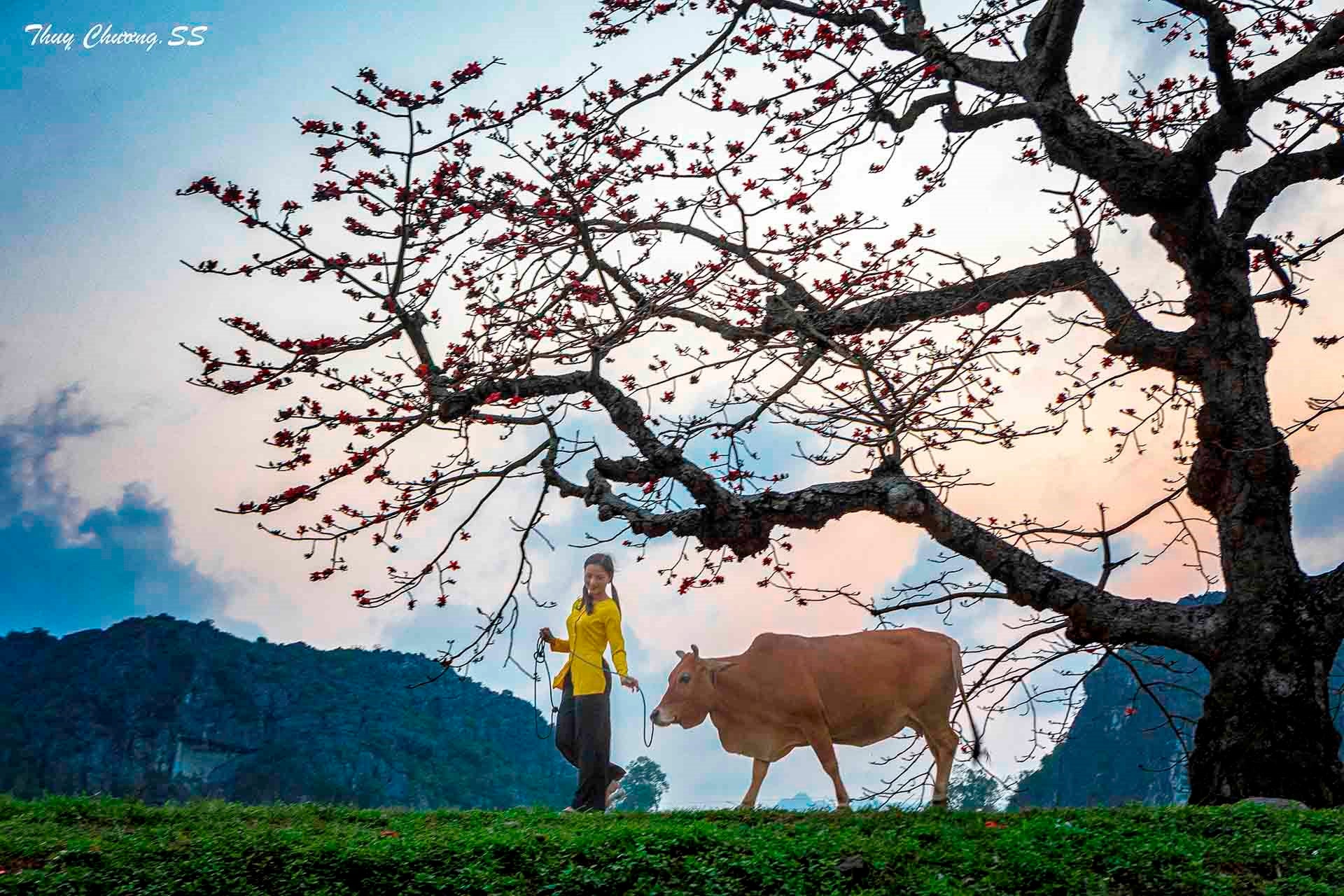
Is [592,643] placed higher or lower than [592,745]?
higher

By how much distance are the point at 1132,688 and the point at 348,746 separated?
1195 centimetres

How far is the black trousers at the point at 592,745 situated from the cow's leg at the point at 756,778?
1.21 m

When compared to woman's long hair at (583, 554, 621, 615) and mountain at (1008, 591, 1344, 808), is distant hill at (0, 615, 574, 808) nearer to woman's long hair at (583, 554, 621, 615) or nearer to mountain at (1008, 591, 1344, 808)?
mountain at (1008, 591, 1344, 808)

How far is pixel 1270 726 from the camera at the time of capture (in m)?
8.97

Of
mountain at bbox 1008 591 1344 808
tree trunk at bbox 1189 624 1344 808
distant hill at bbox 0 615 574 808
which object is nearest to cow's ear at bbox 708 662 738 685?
tree trunk at bbox 1189 624 1344 808

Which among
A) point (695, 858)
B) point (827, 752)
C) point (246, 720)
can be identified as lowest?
point (695, 858)

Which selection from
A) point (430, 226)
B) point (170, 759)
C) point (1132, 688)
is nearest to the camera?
point (430, 226)

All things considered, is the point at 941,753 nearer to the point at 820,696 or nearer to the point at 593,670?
the point at 820,696

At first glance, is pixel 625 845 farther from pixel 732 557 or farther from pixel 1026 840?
pixel 732 557

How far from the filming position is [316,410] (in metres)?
7.80

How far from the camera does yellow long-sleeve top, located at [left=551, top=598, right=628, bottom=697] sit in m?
9.16

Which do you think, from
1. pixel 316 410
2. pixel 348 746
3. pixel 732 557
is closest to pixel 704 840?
pixel 732 557

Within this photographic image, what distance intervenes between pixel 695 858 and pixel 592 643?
10.4 feet

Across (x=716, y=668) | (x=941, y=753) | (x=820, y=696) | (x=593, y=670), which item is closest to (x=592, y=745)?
(x=593, y=670)
